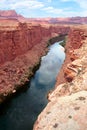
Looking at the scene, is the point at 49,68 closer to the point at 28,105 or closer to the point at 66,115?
the point at 28,105

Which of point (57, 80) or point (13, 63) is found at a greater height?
point (13, 63)

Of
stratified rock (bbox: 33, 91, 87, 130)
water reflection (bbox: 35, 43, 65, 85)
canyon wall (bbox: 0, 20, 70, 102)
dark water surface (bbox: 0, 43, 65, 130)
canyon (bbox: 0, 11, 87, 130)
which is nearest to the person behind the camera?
stratified rock (bbox: 33, 91, 87, 130)

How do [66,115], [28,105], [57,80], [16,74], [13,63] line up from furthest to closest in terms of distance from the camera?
[13,63] < [16,74] < [57,80] < [28,105] < [66,115]

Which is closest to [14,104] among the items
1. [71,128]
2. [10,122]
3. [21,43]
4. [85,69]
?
[10,122]

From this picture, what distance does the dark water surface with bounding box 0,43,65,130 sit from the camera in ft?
84.5

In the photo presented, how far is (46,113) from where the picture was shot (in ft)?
51.6

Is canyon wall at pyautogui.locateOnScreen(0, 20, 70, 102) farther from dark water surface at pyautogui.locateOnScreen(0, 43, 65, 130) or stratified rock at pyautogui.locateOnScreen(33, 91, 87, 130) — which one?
stratified rock at pyautogui.locateOnScreen(33, 91, 87, 130)

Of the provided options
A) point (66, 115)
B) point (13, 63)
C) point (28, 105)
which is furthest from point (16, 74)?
point (66, 115)

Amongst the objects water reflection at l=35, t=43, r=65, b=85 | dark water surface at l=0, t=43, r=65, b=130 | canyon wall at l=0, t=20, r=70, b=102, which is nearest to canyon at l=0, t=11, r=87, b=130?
canyon wall at l=0, t=20, r=70, b=102

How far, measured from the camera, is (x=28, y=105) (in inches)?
1188

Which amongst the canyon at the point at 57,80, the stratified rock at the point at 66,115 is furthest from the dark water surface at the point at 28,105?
the stratified rock at the point at 66,115

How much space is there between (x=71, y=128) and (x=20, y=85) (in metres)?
22.8

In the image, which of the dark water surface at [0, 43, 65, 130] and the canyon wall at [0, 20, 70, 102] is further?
the canyon wall at [0, 20, 70, 102]

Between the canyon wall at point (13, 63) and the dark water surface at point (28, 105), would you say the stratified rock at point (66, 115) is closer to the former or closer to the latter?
the dark water surface at point (28, 105)
